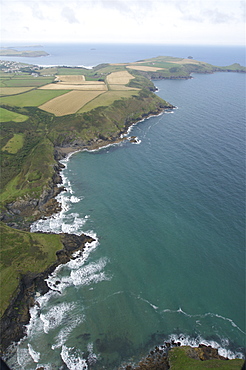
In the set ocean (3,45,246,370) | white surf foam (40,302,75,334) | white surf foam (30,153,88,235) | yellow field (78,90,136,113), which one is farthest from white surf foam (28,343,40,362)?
yellow field (78,90,136,113)

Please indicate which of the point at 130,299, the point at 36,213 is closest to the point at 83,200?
the point at 36,213

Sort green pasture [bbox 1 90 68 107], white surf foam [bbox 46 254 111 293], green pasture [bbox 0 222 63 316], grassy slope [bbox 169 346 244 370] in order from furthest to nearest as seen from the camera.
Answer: green pasture [bbox 1 90 68 107] < white surf foam [bbox 46 254 111 293] < green pasture [bbox 0 222 63 316] < grassy slope [bbox 169 346 244 370]

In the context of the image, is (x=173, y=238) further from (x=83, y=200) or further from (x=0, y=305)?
(x=0, y=305)

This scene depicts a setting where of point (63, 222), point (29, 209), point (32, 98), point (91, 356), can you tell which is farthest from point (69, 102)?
point (91, 356)

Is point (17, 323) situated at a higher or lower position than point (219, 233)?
lower

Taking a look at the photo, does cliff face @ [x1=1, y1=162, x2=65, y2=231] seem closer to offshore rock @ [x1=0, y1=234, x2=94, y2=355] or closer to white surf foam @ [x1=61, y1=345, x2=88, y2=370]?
offshore rock @ [x1=0, y1=234, x2=94, y2=355]

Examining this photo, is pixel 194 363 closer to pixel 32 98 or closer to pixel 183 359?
pixel 183 359

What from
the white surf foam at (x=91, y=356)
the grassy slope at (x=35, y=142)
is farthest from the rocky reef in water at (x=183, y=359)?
the grassy slope at (x=35, y=142)

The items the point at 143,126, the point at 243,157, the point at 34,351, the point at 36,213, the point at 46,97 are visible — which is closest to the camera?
the point at 34,351
